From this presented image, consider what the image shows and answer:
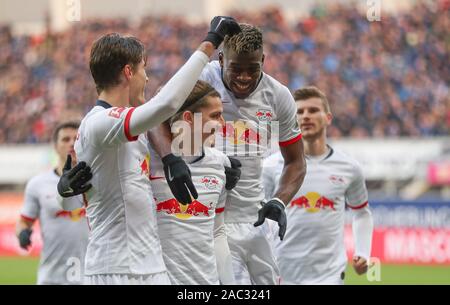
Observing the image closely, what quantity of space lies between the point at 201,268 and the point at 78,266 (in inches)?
151

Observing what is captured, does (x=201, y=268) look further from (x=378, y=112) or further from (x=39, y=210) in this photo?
(x=378, y=112)

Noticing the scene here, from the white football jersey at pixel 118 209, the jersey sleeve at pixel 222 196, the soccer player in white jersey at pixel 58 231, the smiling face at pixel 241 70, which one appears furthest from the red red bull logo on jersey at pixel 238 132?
the soccer player in white jersey at pixel 58 231

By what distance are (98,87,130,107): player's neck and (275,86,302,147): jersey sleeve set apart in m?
1.57

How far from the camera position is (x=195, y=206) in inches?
203

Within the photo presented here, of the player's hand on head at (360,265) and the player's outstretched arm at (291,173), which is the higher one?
the player's outstretched arm at (291,173)

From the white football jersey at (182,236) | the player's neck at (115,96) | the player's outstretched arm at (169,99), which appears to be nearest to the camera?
the player's outstretched arm at (169,99)

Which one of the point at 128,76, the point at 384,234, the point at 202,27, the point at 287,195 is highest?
the point at 202,27

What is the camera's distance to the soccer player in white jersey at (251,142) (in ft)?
19.9

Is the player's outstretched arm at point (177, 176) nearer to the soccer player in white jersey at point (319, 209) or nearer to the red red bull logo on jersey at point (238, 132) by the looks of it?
the red red bull logo on jersey at point (238, 132)

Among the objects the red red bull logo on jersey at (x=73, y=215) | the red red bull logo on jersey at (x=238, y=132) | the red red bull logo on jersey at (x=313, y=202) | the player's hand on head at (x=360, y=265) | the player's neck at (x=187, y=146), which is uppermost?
the red red bull logo on jersey at (x=238, y=132)

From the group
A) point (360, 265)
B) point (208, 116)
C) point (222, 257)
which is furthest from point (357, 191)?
point (208, 116)
